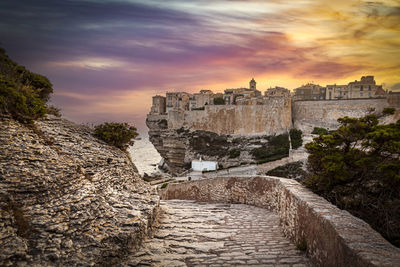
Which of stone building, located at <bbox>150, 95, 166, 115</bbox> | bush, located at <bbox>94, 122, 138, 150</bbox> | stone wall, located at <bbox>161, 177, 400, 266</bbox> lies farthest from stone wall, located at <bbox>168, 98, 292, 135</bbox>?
bush, located at <bbox>94, 122, 138, 150</bbox>

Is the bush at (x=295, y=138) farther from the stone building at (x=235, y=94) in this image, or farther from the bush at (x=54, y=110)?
the bush at (x=54, y=110)

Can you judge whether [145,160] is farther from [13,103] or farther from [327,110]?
[13,103]

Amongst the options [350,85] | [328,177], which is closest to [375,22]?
[328,177]

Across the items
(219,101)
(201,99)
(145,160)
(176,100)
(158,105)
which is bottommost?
(145,160)

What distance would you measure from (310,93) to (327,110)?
1592 centimetres

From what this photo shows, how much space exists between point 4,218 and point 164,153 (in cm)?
4102

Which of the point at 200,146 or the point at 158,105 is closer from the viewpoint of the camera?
the point at 200,146

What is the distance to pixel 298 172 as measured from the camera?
2688 cm

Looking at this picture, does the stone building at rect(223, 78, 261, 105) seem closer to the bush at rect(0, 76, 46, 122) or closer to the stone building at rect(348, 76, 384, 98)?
the stone building at rect(348, 76, 384, 98)

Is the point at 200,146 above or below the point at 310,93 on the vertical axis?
below

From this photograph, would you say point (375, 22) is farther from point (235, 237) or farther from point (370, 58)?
point (235, 237)

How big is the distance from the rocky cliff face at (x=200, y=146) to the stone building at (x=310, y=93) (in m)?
17.9

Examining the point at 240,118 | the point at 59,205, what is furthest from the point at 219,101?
the point at 59,205

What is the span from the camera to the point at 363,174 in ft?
21.5
